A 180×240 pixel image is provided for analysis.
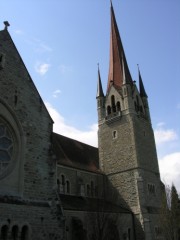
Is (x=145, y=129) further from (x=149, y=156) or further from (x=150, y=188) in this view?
(x=150, y=188)

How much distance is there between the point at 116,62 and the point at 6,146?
25.2 metres

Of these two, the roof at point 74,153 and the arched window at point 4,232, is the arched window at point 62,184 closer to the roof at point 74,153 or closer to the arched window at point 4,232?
the roof at point 74,153

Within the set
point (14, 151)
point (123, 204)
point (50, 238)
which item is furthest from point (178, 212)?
point (14, 151)

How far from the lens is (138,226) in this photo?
25516 millimetres

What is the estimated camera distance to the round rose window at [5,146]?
13719 millimetres

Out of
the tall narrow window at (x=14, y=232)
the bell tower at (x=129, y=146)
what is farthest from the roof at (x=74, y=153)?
the tall narrow window at (x=14, y=232)

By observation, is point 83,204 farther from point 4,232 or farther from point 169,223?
point 4,232

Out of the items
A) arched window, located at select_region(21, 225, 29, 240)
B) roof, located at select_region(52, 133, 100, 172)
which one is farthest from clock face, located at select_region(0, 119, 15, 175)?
roof, located at select_region(52, 133, 100, 172)

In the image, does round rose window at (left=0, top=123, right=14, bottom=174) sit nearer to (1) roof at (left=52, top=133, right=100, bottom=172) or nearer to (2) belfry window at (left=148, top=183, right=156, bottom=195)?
(1) roof at (left=52, top=133, right=100, bottom=172)

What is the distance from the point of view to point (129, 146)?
29281 mm

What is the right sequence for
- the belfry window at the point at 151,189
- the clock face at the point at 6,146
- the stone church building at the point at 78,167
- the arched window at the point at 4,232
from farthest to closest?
the belfry window at the point at 151,189
the clock face at the point at 6,146
the stone church building at the point at 78,167
the arched window at the point at 4,232

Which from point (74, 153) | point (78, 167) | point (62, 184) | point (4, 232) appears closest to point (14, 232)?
point (4, 232)

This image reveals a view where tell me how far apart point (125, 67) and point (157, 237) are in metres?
20.0

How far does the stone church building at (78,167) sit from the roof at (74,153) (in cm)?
15
